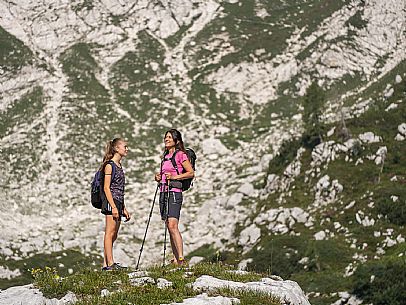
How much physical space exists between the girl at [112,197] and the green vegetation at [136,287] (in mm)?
1033

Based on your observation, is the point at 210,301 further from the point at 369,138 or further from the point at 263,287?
the point at 369,138

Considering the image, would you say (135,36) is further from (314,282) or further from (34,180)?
(314,282)

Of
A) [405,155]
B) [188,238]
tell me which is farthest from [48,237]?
[405,155]

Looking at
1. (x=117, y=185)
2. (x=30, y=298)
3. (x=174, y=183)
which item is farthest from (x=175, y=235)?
(x=30, y=298)

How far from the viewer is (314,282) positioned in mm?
21516

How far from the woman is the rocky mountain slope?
1185 mm

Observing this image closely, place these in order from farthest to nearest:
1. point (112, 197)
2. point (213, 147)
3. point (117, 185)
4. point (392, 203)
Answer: point (213, 147)
point (392, 203)
point (117, 185)
point (112, 197)

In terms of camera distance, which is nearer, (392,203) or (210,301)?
(210,301)

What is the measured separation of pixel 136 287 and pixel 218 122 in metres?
39.7

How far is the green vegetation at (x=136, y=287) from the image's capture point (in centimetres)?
952

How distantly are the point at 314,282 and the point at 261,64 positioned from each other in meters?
40.7

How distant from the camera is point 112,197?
12.6 metres

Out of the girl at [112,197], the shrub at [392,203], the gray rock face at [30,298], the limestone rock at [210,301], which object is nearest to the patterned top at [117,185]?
the girl at [112,197]

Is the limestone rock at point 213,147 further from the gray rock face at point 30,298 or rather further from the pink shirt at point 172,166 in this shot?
the gray rock face at point 30,298
